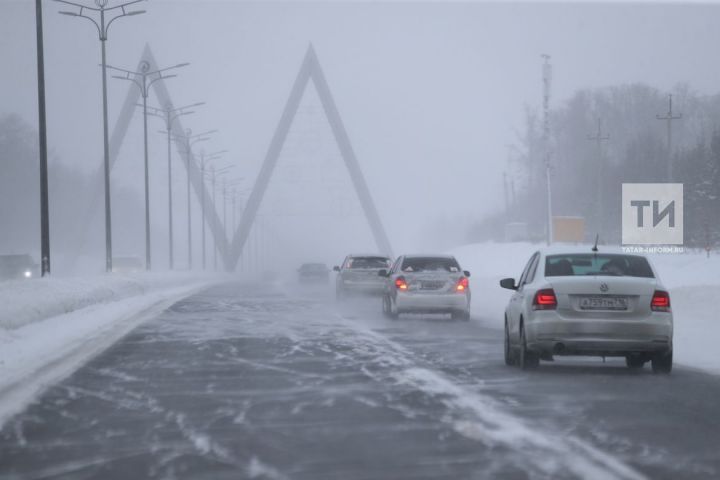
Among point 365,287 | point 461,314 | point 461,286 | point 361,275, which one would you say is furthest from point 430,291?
point 361,275

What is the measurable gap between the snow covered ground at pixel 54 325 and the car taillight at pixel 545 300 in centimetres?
523

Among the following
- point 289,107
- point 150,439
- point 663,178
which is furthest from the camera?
point 289,107

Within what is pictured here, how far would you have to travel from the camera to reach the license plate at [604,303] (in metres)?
12.8

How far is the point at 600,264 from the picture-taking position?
13.7 meters

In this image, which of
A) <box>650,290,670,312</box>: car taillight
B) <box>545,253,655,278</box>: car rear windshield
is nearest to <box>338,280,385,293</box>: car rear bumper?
<box>545,253,655,278</box>: car rear windshield

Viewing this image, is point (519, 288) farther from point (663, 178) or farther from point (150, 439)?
point (663, 178)

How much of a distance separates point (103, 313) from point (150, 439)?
58.8 ft

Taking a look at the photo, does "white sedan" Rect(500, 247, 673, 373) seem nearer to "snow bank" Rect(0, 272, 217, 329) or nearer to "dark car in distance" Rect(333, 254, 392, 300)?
"snow bank" Rect(0, 272, 217, 329)

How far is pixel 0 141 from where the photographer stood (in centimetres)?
10475

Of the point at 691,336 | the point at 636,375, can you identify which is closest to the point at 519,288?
the point at 636,375

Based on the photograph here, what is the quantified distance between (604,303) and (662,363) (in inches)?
41.9

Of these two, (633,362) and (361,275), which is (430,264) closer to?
(361,275)

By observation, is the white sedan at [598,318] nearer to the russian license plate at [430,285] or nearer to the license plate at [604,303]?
the license plate at [604,303]

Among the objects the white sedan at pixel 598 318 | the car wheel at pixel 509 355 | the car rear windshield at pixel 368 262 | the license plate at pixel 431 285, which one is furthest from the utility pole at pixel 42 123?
the white sedan at pixel 598 318
